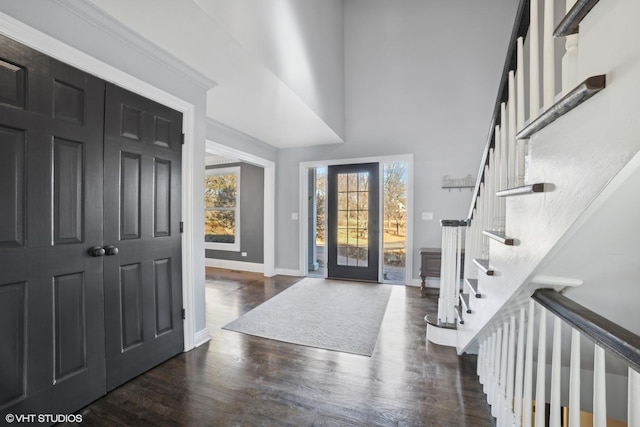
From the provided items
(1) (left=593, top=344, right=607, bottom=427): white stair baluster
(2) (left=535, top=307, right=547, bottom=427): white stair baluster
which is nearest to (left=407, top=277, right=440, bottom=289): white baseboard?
(2) (left=535, top=307, right=547, bottom=427): white stair baluster

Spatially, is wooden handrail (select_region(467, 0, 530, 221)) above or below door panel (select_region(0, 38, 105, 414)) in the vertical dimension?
above

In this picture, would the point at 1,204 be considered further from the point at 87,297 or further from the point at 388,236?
the point at 388,236

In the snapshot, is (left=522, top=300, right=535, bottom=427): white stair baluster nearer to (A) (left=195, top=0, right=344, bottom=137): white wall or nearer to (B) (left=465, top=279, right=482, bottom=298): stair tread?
(B) (left=465, top=279, right=482, bottom=298): stair tread

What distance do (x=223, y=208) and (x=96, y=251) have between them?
4220mm

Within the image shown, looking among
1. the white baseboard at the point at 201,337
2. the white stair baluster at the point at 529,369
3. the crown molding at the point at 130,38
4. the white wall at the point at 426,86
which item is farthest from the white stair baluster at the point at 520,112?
the white wall at the point at 426,86

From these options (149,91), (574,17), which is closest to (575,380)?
(574,17)

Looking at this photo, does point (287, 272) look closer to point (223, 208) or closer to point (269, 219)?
point (269, 219)

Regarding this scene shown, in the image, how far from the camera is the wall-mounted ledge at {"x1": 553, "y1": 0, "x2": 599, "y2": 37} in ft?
2.14

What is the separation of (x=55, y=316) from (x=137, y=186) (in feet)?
2.97

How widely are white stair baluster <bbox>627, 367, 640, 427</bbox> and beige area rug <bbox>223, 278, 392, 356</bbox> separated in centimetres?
184

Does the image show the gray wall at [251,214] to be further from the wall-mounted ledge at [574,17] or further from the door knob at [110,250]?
the wall-mounted ledge at [574,17]

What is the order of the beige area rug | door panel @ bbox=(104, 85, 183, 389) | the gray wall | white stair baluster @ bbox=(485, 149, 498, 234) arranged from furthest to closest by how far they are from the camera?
the gray wall, the beige area rug, door panel @ bbox=(104, 85, 183, 389), white stair baluster @ bbox=(485, 149, 498, 234)

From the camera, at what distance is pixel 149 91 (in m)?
2.03

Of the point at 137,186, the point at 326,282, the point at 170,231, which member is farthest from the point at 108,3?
the point at 326,282
